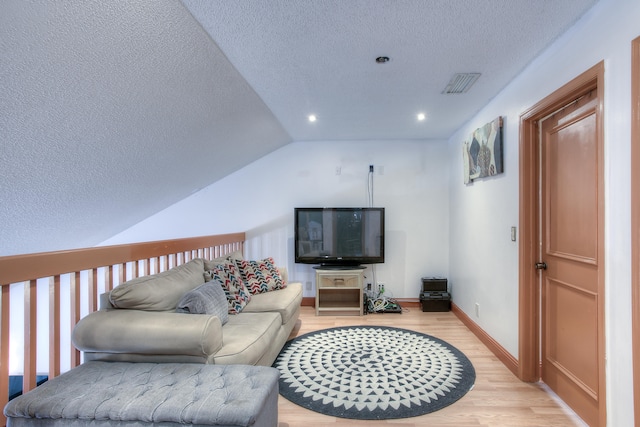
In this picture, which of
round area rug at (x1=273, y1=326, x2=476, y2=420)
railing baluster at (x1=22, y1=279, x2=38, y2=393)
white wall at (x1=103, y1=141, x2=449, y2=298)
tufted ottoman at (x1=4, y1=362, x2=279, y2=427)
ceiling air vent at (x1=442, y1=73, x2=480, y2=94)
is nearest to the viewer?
tufted ottoman at (x1=4, y1=362, x2=279, y2=427)

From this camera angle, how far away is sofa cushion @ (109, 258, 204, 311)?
71.4 inches

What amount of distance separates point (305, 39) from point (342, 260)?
2.78 metres

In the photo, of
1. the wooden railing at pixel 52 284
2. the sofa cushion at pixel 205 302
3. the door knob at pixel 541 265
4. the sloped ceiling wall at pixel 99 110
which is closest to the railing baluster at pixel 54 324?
the wooden railing at pixel 52 284

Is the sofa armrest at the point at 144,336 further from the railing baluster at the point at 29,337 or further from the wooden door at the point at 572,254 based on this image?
the wooden door at the point at 572,254

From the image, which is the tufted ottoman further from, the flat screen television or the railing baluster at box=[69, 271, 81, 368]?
the flat screen television

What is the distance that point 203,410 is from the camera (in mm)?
1262

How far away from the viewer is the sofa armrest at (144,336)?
165 cm

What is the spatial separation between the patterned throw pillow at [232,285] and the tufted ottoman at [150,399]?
1058 millimetres

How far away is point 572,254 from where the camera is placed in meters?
1.98

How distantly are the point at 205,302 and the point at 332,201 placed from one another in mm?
2664

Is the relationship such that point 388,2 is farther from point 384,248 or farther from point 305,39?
point 384,248

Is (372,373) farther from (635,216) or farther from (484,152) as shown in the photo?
(484,152)

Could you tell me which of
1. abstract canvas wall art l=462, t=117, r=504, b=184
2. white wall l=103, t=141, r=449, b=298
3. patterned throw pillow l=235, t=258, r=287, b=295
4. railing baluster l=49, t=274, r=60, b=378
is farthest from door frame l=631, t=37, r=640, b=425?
white wall l=103, t=141, r=449, b=298

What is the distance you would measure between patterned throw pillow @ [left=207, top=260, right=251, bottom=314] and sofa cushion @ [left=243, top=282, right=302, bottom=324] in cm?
8
